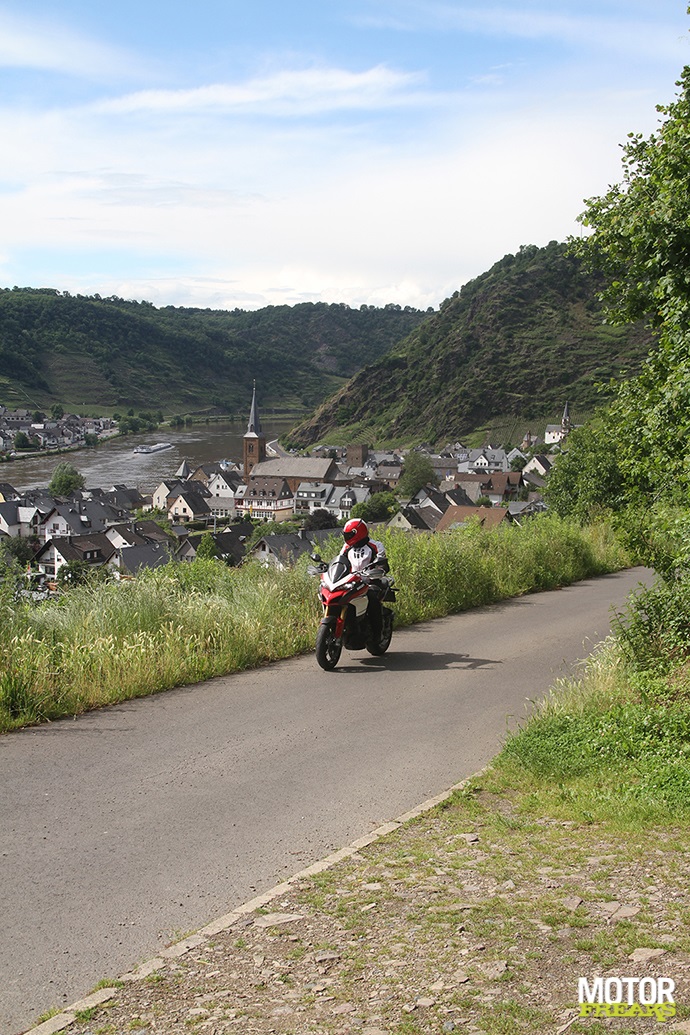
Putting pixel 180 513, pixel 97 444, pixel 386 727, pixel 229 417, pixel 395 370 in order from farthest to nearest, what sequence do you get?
pixel 229 417 < pixel 395 370 < pixel 97 444 < pixel 180 513 < pixel 386 727

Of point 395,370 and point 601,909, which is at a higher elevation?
point 395,370

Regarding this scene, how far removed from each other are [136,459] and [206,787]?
124m

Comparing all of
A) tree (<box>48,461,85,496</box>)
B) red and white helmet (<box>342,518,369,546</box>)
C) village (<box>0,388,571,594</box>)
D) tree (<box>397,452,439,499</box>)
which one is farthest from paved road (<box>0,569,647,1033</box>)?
tree (<box>397,452,439,499</box>)

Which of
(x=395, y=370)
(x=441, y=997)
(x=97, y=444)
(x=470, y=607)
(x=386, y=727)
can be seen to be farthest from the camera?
(x=395, y=370)

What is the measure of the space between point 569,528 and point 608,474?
5.35 meters

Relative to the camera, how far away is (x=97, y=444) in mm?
144375

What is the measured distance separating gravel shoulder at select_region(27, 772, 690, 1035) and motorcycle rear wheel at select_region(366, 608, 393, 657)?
15.7 ft

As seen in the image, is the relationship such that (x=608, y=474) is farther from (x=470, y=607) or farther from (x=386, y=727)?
(x=386, y=727)

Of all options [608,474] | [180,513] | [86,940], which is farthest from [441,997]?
[180,513]

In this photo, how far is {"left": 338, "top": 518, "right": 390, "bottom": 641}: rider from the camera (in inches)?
361

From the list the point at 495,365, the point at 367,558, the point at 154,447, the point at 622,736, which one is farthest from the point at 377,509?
the point at 622,736

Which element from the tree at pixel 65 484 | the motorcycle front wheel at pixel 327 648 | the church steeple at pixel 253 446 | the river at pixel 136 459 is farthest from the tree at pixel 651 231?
the church steeple at pixel 253 446

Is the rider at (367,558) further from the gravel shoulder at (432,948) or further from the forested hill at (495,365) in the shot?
the forested hill at (495,365)

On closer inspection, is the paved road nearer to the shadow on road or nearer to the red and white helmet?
the shadow on road
